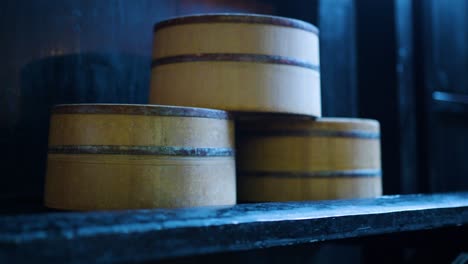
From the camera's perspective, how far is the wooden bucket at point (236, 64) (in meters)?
1.54

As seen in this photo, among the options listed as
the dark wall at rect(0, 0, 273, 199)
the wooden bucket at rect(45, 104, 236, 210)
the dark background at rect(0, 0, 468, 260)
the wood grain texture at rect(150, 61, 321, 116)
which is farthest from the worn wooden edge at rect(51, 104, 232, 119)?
the dark wall at rect(0, 0, 273, 199)

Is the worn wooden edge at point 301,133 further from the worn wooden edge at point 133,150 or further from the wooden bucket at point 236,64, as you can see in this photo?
the worn wooden edge at point 133,150

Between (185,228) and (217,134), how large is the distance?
1.42 ft

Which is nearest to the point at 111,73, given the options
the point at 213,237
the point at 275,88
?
the point at 275,88

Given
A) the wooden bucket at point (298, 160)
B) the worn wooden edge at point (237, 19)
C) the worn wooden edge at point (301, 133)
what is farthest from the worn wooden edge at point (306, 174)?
the worn wooden edge at point (237, 19)

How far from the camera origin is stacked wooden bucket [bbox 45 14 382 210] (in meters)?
1.28

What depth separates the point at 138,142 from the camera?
50.3 inches

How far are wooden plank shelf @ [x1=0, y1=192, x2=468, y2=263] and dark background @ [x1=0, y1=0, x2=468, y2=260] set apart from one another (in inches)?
18.4

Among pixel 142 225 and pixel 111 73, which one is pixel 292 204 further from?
pixel 111 73

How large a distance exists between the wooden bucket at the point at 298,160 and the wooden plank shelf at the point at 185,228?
30 cm

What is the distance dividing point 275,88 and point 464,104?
6.10ft

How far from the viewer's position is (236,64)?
154 cm

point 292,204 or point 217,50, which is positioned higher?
point 217,50

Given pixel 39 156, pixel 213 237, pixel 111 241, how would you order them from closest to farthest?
pixel 111 241
pixel 213 237
pixel 39 156
